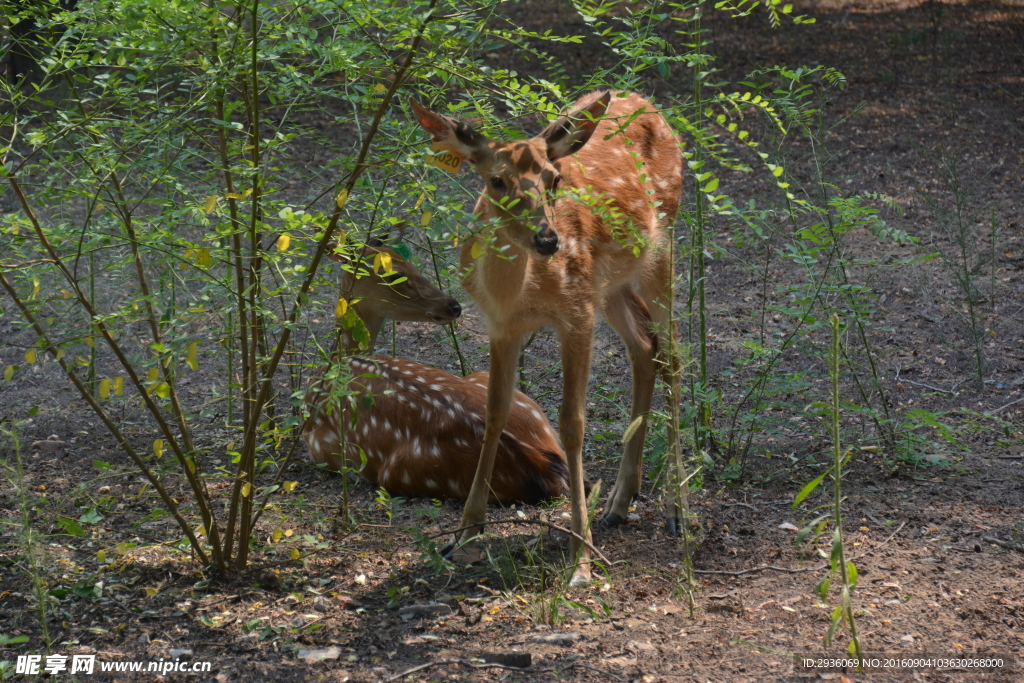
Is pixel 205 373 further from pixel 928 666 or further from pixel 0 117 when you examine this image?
pixel 928 666

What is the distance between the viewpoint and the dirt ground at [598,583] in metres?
3.14

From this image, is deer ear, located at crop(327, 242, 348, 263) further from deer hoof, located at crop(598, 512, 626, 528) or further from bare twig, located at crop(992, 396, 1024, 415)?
bare twig, located at crop(992, 396, 1024, 415)

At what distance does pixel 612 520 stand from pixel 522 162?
5.53 feet

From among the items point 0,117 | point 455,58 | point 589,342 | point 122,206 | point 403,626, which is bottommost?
point 403,626

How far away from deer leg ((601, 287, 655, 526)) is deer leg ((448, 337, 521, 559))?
0.60 m

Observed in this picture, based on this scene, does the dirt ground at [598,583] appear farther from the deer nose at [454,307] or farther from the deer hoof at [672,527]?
the deer nose at [454,307]

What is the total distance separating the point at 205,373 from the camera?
6605mm

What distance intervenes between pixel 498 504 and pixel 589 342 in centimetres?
99

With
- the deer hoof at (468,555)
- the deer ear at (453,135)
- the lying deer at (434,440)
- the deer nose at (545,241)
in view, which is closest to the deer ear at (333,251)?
the lying deer at (434,440)

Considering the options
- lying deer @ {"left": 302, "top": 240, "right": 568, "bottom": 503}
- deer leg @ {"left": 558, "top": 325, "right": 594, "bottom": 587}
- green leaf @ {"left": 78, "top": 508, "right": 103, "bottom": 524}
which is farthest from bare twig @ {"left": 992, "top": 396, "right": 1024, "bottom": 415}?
green leaf @ {"left": 78, "top": 508, "right": 103, "bottom": 524}

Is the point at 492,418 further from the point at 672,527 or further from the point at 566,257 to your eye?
the point at 672,527

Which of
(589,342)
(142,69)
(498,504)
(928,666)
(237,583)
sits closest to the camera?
(928,666)

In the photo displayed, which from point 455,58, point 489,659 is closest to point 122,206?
point 455,58

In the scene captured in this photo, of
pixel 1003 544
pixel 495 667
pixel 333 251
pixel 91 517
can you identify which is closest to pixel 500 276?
pixel 333 251
